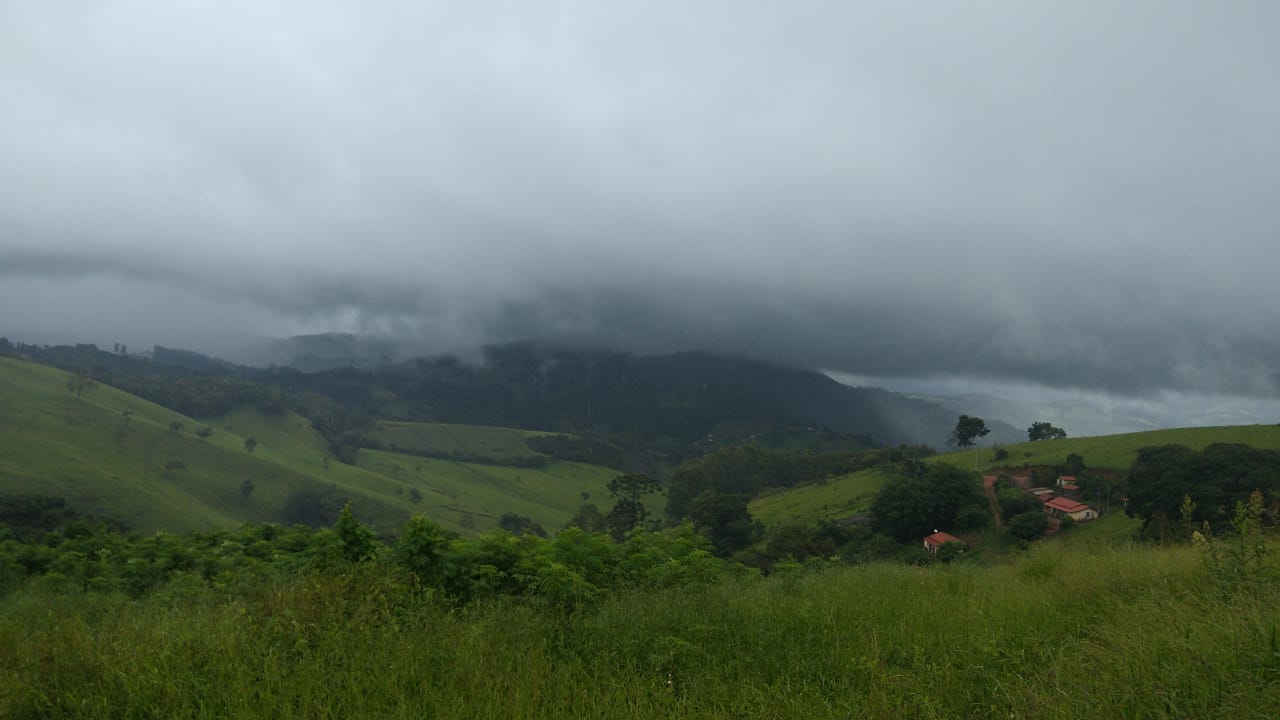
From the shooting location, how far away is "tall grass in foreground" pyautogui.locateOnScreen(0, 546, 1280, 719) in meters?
4.57

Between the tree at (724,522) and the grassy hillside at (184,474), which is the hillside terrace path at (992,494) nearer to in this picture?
the tree at (724,522)

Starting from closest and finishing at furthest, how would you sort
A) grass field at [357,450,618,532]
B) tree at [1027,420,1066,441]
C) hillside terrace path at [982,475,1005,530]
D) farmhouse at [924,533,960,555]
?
farmhouse at [924,533,960,555] → hillside terrace path at [982,475,1005,530] → tree at [1027,420,1066,441] → grass field at [357,450,618,532]

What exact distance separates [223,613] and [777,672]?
543 cm

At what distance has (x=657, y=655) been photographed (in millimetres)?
5738

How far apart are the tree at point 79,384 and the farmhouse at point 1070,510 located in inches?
7208

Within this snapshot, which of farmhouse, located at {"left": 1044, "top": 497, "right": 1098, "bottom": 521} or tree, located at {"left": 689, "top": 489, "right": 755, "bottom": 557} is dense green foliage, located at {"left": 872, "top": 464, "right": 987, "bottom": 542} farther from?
tree, located at {"left": 689, "top": 489, "right": 755, "bottom": 557}

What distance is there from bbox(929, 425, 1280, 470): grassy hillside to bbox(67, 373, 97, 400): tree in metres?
183

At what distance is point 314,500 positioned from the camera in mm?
115500

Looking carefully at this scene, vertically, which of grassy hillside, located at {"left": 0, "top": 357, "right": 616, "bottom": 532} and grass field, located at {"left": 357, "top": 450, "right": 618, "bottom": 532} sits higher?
grassy hillside, located at {"left": 0, "top": 357, "right": 616, "bottom": 532}

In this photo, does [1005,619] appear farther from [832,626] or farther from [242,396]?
[242,396]

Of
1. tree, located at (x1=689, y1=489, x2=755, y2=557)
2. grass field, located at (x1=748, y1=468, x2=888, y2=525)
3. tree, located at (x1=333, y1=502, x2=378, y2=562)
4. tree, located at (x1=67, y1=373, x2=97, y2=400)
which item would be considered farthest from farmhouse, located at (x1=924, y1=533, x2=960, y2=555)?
tree, located at (x1=67, y1=373, x2=97, y2=400)

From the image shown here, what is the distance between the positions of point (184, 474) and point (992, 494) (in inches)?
5355

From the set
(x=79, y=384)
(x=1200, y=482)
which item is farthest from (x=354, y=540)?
(x=79, y=384)

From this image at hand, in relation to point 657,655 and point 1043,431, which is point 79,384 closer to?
point 657,655
